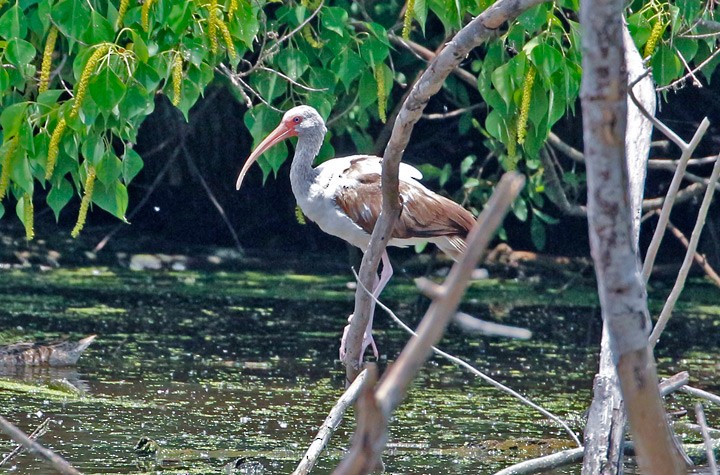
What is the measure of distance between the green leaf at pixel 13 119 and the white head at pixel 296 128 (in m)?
1.27

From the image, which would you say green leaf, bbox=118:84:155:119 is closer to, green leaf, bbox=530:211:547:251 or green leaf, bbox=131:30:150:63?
green leaf, bbox=131:30:150:63

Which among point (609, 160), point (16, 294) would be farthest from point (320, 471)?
point (16, 294)

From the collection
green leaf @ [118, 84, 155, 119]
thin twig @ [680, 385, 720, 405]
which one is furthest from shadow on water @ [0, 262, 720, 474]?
thin twig @ [680, 385, 720, 405]

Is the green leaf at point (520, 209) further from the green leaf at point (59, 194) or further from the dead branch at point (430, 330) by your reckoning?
the dead branch at point (430, 330)

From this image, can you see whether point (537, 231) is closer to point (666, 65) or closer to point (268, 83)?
point (268, 83)

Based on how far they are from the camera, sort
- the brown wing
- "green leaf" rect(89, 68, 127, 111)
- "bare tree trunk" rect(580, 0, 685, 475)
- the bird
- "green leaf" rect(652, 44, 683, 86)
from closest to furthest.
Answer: "bare tree trunk" rect(580, 0, 685, 475)
"green leaf" rect(89, 68, 127, 111)
"green leaf" rect(652, 44, 683, 86)
the brown wing
the bird

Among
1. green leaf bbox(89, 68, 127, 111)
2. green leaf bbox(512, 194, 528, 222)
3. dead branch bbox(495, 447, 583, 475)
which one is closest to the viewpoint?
dead branch bbox(495, 447, 583, 475)

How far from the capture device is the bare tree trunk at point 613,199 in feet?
3.70

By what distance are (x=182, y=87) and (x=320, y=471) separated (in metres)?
1.58

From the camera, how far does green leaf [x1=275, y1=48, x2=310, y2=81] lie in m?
5.50

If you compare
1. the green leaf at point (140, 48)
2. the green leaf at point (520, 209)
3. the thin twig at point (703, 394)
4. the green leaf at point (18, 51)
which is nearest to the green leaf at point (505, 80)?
the green leaf at point (140, 48)

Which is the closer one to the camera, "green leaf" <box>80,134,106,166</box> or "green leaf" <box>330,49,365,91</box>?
"green leaf" <box>80,134,106,166</box>

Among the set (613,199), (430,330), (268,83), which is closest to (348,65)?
(268,83)

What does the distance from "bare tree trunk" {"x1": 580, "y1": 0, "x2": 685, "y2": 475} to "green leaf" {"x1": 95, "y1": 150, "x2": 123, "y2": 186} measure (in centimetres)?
377
